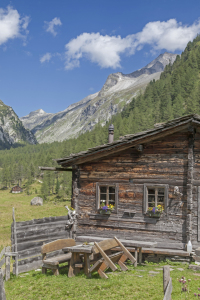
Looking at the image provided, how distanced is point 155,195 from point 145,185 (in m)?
0.63

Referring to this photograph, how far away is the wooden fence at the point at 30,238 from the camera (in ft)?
36.6

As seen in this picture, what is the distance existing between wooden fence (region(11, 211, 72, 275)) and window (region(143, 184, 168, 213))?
4186 millimetres

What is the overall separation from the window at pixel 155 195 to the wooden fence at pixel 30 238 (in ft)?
13.7

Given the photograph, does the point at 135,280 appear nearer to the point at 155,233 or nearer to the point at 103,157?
the point at 155,233

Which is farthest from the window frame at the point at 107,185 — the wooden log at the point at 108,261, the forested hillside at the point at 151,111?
the forested hillside at the point at 151,111

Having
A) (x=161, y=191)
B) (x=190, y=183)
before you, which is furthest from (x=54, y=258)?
(x=190, y=183)

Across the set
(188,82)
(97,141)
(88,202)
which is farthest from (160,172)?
(188,82)

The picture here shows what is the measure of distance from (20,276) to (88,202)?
4.81m

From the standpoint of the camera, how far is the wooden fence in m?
11.2

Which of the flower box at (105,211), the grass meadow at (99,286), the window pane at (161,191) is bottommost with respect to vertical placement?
the grass meadow at (99,286)

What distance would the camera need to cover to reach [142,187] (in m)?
13.2

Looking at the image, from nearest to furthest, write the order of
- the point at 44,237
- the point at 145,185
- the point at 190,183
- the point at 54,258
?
the point at 54,258 < the point at 190,183 < the point at 44,237 < the point at 145,185

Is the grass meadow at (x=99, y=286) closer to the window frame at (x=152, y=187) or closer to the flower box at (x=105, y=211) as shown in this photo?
the window frame at (x=152, y=187)

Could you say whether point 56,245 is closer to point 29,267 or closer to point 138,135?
point 29,267
